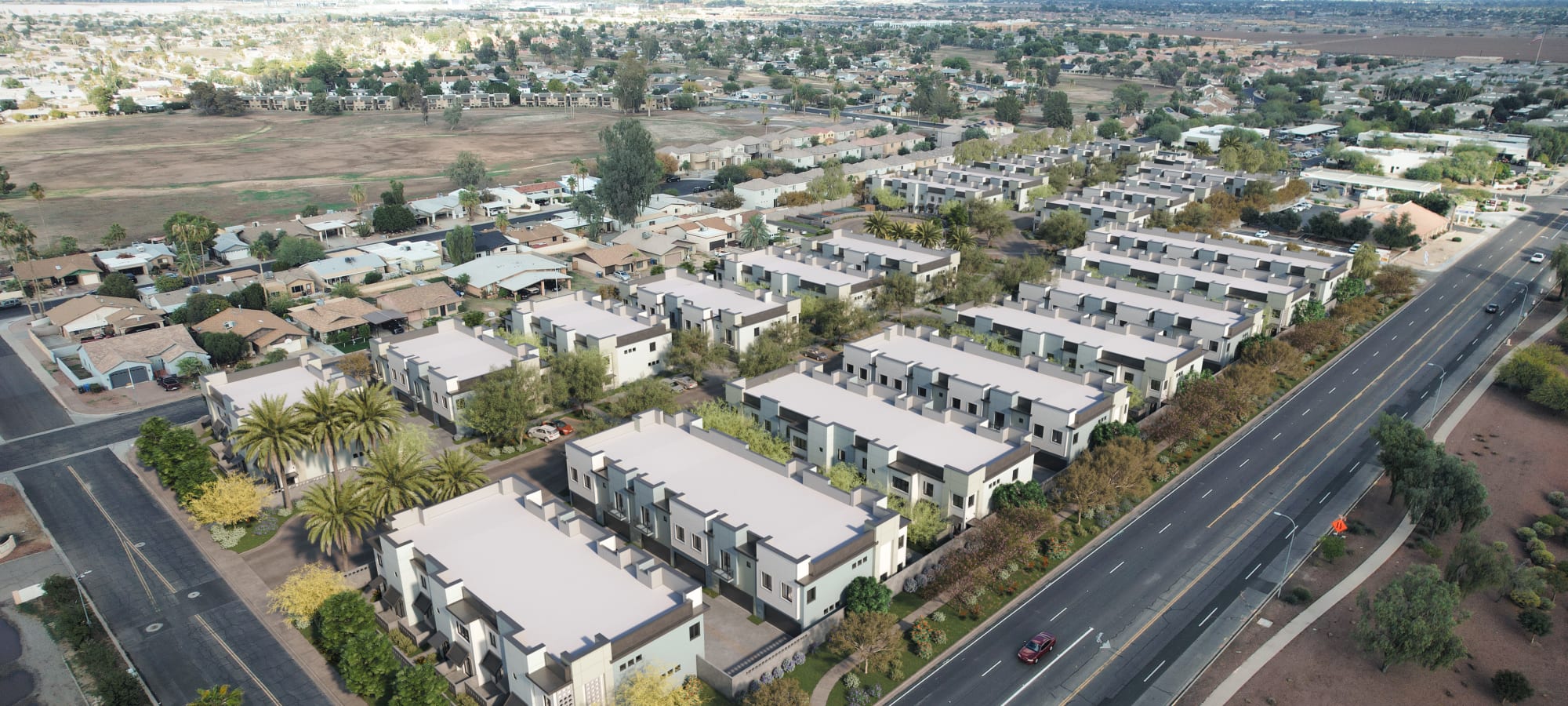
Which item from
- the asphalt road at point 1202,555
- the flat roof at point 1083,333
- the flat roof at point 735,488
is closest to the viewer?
the asphalt road at point 1202,555

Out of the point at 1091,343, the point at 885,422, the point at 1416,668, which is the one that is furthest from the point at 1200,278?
the point at 1416,668

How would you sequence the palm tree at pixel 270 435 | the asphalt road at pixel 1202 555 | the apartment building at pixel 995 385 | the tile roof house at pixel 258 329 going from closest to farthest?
the asphalt road at pixel 1202 555
the palm tree at pixel 270 435
the apartment building at pixel 995 385
the tile roof house at pixel 258 329

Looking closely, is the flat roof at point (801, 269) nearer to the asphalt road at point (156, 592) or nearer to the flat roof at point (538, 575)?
the flat roof at point (538, 575)

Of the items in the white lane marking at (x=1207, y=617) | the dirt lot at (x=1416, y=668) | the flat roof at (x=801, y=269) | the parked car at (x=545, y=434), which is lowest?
the dirt lot at (x=1416, y=668)

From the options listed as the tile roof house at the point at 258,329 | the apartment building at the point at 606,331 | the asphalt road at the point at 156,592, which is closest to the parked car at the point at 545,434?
the apartment building at the point at 606,331

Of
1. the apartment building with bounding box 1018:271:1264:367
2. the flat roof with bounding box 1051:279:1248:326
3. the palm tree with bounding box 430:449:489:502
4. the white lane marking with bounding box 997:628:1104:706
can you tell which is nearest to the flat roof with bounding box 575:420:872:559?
the palm tree with bounding box 430:449:489:502

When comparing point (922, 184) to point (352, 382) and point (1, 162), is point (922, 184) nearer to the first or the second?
point (352, 382)

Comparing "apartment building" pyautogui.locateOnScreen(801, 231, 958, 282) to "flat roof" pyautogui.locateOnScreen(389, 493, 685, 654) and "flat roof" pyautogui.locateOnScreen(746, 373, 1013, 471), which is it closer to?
"flat roof" pyautogui.locateOnScreen(746, 373, 1013, 471)
